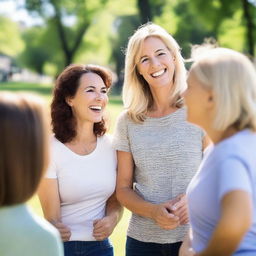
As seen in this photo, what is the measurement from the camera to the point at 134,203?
140 inches

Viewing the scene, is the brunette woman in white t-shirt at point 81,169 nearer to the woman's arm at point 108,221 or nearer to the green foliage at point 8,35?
the woman's arm at point 108,221

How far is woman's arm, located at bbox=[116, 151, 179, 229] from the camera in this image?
343cm

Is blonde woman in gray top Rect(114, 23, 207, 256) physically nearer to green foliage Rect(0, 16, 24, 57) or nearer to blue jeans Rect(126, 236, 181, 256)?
blue jeans Rect(126, 236, 181, 256)

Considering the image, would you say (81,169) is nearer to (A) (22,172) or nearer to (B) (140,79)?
(B) (140,79)

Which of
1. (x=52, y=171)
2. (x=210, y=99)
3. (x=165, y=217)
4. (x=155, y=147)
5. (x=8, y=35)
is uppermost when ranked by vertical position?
(x=210, y=99)

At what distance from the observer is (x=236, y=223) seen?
2049mm

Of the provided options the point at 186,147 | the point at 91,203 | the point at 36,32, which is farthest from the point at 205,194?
the point at 36,32

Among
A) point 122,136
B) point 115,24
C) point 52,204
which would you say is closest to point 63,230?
point 52,204

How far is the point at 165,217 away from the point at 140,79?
109 cm

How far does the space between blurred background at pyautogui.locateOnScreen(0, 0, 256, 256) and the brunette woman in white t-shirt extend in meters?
16.3

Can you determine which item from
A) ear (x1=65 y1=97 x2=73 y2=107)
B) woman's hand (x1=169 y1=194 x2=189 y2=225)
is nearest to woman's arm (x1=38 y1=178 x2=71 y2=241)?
ear (x1=65 y1=97 x2=73 y2=107)

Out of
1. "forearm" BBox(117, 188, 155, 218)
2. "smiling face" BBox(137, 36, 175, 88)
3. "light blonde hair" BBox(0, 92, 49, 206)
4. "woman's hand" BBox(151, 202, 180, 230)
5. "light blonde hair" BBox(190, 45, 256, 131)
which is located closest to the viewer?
"light blonde hair" BBox(0, 92, 49, 206)

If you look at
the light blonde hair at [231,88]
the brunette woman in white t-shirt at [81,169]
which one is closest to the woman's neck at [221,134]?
the light blonde hair at [231,88]

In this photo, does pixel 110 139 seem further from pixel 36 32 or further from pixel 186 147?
pixel 36 32
